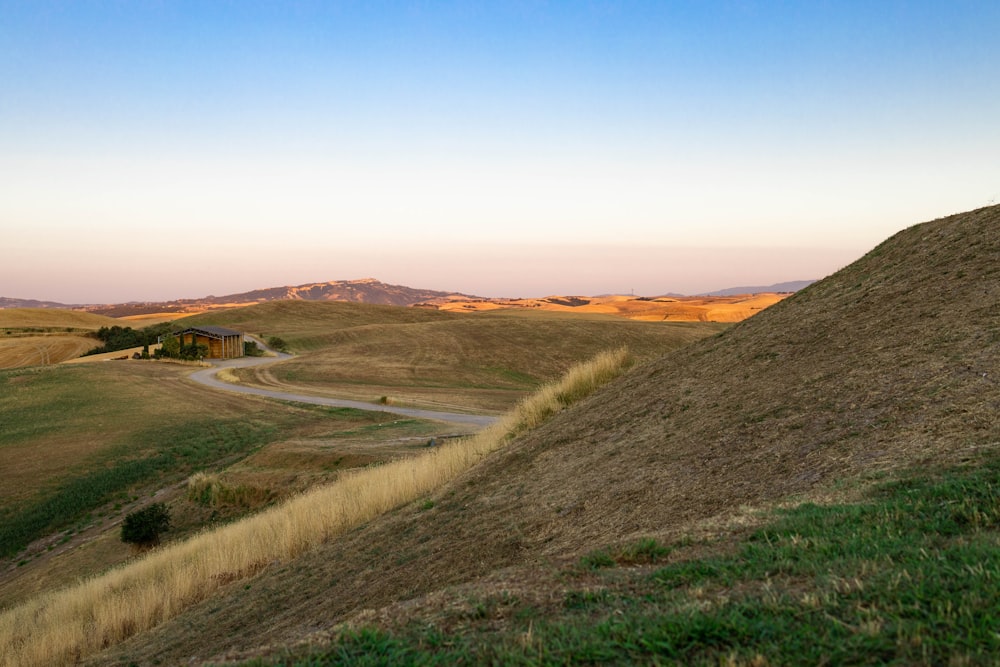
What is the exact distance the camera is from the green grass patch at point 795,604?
3012 mm

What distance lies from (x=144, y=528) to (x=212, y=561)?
8431 millimetres

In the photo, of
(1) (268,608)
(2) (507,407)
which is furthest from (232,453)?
(1) (268,608)

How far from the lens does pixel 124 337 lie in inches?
3344

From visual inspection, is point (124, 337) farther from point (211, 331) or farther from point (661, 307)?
point (661, 307)

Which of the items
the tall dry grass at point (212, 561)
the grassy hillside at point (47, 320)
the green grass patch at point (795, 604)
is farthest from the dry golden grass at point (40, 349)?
the green grass patch at point (795, 604)

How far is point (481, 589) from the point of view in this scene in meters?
4.86

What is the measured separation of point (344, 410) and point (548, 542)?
30.1 m

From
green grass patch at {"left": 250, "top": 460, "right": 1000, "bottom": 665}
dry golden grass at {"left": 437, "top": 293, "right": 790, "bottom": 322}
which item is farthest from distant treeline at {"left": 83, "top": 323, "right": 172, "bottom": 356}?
green grass patch at {"left": 250, "top": 460, "right": 1000, "bottom": 665}

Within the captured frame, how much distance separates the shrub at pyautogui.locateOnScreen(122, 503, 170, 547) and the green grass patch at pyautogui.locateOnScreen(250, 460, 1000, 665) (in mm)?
17396

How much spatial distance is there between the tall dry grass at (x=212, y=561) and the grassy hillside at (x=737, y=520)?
1.16 meters

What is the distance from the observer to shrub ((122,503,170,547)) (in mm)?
18281

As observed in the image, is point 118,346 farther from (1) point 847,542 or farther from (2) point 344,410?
(1) point 847,542

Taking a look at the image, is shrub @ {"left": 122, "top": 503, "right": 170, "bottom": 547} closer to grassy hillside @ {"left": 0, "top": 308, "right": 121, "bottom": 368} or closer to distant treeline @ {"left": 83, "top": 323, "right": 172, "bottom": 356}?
grassy hillside @ {"left": 0, "top": 308, "right": 121, "bottom": 368}

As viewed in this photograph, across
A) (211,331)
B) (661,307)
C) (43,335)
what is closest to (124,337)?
(43,335)
